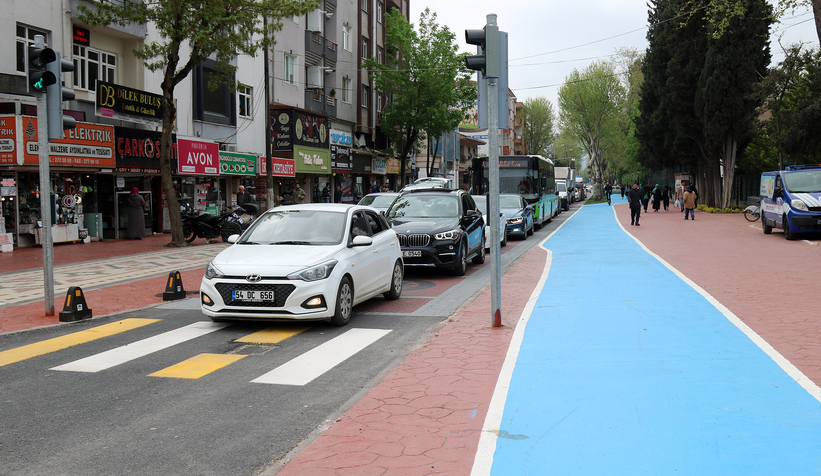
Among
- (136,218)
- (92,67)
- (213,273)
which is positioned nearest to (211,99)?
(92,67)

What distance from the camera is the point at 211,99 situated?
28.4 meters

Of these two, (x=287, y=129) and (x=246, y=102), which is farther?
(x=287, y=129)

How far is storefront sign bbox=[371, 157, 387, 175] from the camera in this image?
48.8 m

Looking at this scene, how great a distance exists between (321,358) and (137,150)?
18.1 metres

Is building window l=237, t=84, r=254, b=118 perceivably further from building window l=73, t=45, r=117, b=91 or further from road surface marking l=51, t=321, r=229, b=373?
road surface marking l=51, t=321, r=229, b=373

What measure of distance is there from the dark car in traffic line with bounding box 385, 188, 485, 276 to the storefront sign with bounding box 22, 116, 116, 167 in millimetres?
9789

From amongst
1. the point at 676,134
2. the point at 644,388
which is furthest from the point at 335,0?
the point at 644,388

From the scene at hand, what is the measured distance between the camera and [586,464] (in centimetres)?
422

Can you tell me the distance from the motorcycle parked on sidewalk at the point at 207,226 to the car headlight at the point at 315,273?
1416 cm

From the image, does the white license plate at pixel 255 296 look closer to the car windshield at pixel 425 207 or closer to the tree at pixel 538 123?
the car windshield at pixel 425 207

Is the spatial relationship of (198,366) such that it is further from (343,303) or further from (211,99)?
(211,99)

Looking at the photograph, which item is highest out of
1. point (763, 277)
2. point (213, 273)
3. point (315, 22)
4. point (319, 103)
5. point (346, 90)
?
point (315, 22)

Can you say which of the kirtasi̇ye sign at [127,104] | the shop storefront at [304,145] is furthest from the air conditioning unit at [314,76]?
the kirtasi̇ye sign at [127,104]

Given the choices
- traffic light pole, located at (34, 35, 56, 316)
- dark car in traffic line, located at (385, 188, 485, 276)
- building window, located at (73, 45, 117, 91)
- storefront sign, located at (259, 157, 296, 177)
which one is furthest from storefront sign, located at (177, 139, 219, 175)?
traffic light pole, located at (34, 35, 56, 316)
